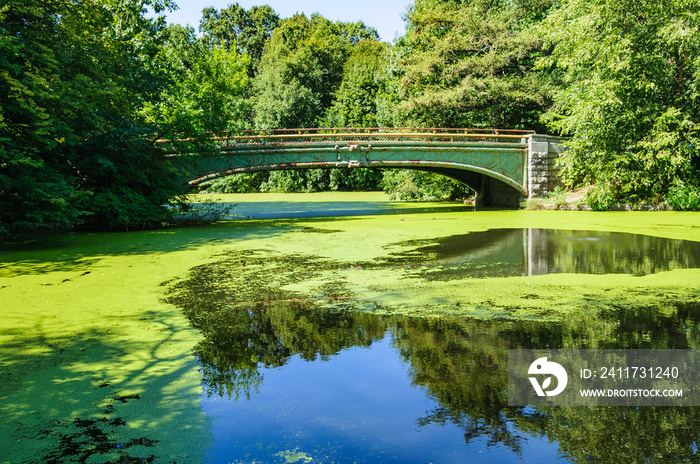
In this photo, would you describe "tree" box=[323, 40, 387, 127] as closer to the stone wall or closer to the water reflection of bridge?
the stone wall

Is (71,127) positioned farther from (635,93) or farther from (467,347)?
(635,93)

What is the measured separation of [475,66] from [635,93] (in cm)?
753

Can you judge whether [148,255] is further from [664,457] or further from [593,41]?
[593,41]

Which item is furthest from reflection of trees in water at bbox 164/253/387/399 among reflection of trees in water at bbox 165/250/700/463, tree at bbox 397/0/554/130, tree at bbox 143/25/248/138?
tree at bbox 397/0/554/130

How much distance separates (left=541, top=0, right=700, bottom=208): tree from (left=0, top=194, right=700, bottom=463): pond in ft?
29.3

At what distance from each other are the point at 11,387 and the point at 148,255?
245 inches

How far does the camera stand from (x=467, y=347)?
4316 mm

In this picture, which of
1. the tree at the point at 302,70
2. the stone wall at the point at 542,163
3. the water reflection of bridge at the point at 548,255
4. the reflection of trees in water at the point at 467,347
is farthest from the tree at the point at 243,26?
the reflection of trees in water at the point at 467,347

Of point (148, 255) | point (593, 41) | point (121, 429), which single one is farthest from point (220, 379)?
point (593, 41)

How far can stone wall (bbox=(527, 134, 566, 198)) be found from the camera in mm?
21156

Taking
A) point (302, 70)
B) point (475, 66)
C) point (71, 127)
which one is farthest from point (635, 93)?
point (302, 70)

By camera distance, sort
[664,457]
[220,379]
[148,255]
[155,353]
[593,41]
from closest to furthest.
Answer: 1. [664,457]
2. [220,379]
3. [155,353]
4. [148,255]
5. [593,41]

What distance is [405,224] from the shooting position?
49.1ft

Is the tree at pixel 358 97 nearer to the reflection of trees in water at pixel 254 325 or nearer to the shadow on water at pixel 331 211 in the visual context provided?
the shadow on water at pixel 331 211
